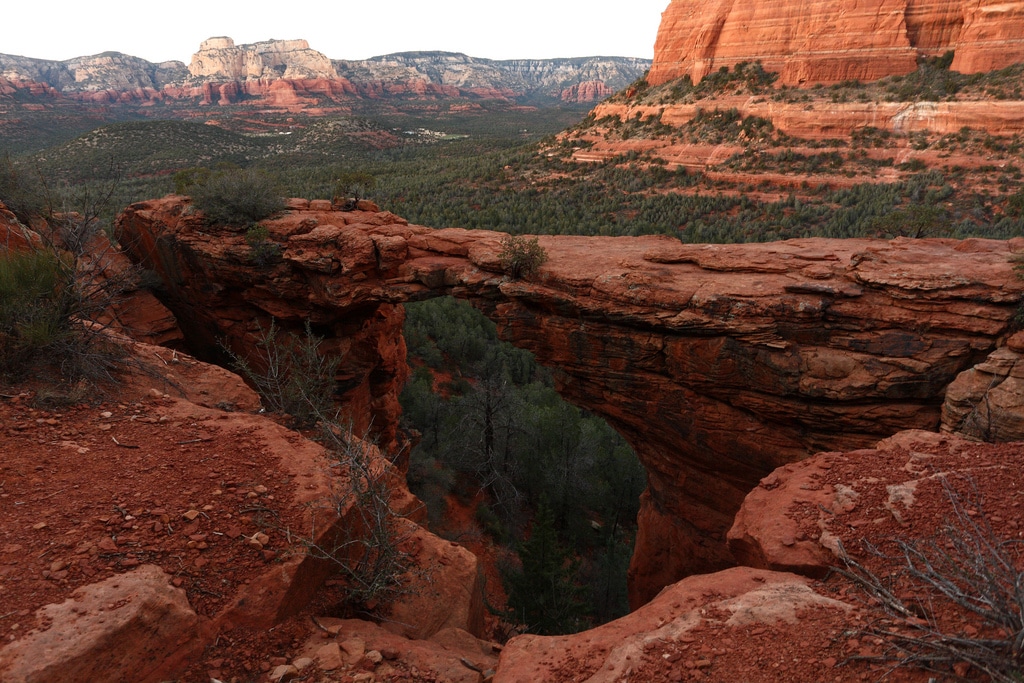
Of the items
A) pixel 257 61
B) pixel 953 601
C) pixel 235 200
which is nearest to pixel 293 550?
pixel 953 601

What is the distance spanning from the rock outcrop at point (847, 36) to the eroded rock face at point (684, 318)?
116 feet

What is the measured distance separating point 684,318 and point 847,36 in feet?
133

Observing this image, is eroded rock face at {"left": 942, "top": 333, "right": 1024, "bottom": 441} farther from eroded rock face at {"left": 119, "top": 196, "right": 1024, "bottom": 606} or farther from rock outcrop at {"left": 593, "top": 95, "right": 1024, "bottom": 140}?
rock outcrop at {"left": 593, "top": 95, "right": 1024, "bottom": 140}

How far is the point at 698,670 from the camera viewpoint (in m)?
2.88

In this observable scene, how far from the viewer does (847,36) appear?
1417 inches

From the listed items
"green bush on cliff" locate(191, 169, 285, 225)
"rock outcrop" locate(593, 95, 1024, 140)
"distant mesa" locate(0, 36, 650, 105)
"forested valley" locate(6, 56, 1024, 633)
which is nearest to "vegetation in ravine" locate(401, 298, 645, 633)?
"forested valley" locate(6, 56, 1024, 633)

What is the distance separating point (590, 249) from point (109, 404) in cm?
750

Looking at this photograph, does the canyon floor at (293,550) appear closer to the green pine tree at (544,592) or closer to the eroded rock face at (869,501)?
the eroded rock face at (869,501)

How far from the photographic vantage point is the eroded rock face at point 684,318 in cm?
679

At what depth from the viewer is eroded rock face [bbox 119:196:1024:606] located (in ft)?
22.3

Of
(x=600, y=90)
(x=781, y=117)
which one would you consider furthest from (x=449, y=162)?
(x=600, y=90)

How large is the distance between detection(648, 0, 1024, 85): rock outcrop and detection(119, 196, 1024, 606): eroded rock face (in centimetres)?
3525

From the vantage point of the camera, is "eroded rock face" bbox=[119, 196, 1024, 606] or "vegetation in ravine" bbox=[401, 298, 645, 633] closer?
"eroded rock face" bbox=[119, 196, 1024, 606]

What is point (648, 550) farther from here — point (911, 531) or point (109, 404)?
point (109, 404)
